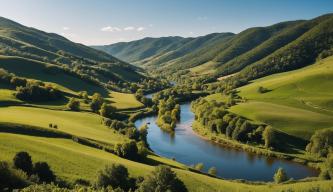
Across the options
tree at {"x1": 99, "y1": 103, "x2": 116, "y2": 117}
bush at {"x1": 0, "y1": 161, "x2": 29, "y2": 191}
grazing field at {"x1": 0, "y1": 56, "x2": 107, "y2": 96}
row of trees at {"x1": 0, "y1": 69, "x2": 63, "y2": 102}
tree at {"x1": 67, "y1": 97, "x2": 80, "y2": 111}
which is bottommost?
bush at {"x1": 0, "y1": 161, "x2": 29, "y2": 191}

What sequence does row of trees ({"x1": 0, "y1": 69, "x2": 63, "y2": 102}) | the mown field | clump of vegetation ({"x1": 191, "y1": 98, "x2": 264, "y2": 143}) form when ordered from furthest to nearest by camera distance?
row of trees ({"x1": 0, "y1": 69, "x2": 63, "y2": 102}), the mown field, clump of vegetation ({"x1": 191, "y1": 98, "x2": 264, "y2": 143})

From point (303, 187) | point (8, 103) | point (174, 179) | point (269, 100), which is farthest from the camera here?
point (269, 100)

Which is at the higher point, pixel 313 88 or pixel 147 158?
pixel 313 88

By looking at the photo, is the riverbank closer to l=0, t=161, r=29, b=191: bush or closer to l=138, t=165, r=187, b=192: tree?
l=138, t=165, r=187, b=192: tree

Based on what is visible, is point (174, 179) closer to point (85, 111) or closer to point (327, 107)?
point (85, 111)


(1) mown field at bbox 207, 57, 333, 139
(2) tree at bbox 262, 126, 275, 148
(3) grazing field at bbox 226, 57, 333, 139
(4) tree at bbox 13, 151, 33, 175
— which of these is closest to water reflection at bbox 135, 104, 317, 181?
(2) tree at bbox 262, 126, 275, 148

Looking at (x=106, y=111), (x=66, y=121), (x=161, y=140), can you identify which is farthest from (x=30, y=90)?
(x=161, y=140)

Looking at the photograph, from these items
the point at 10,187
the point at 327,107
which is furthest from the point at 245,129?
the point at 10,187
